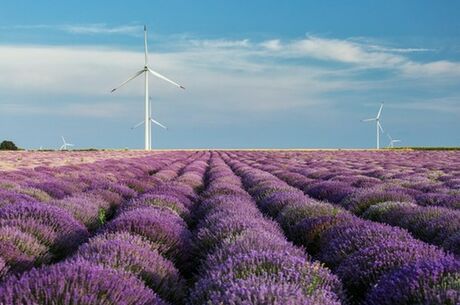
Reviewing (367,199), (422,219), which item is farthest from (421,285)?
(367,199)

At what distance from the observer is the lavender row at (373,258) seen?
4206 millimetres

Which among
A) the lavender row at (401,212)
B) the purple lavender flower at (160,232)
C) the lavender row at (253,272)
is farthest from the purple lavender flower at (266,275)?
the lavender row at (401,212)

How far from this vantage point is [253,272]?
4.63 m

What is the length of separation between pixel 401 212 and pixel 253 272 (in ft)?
18.5

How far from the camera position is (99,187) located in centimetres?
1423

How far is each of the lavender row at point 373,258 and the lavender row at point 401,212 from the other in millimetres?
1007

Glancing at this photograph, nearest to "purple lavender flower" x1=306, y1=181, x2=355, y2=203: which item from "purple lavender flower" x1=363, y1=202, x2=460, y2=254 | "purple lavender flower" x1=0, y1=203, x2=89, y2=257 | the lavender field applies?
the lavender field

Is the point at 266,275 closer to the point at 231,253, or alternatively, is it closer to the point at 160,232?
the point at 231,253

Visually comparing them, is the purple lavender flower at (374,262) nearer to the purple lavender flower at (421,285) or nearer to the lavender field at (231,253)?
the lavender field at (231,253)

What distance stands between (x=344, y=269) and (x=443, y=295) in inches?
77.0

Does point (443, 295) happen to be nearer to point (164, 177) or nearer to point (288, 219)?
point (288, 219)

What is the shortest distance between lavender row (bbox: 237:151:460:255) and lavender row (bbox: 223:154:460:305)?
1.01 meters

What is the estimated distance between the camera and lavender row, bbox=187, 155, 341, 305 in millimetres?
3662

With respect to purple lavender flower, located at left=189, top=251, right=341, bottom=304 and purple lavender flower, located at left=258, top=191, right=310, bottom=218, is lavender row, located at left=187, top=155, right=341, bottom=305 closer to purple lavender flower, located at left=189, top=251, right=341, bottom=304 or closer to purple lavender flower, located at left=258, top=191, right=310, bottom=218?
purple lavender flower, located at left=189, top=251, right=341, bottom=304
